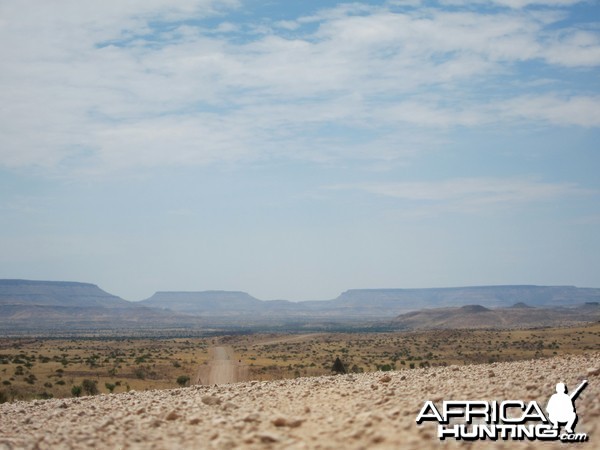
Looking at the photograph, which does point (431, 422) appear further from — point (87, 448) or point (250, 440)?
point (87, 448)

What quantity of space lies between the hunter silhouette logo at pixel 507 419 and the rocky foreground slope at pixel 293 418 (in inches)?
7.6

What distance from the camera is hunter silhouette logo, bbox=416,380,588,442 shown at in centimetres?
1070

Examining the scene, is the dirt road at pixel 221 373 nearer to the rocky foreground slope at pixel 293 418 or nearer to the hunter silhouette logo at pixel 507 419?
the rocky foreground slope at pixel 293 418

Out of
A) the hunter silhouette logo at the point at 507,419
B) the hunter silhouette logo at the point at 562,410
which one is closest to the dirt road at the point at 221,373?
the hunter silhouette logo at the point at 507,419

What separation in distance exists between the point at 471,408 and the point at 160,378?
38765mm

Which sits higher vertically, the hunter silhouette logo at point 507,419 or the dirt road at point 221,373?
the hunter silhouette logo at point 507,419

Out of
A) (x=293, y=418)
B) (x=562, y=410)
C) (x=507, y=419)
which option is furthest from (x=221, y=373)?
(x=562, y=410)

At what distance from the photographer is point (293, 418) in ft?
41.3

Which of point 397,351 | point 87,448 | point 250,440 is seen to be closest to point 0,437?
point 87,448

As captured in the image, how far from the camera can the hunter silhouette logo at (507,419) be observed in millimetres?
10695

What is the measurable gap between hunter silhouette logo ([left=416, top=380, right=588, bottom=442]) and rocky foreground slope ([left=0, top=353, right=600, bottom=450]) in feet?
0.63

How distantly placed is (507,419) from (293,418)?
11.9 feet

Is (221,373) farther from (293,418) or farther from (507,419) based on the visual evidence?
(507,419)

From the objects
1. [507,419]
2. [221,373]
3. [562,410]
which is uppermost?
[562,410]
